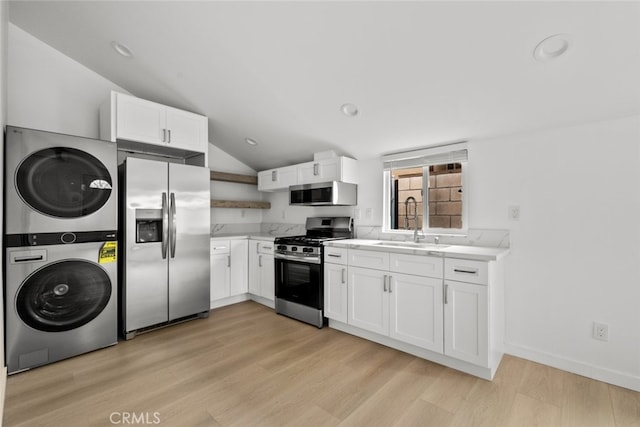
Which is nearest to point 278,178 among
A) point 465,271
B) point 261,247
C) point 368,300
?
point 261,247

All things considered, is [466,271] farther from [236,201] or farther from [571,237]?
[236,201]

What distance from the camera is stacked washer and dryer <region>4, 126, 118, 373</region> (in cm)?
229

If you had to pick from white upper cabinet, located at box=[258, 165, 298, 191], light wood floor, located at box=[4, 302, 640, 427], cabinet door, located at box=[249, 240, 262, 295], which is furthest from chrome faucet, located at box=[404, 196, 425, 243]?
cabinet door, located at box=[249, 240, 262, 295]

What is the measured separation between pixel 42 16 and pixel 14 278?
88.5 inches

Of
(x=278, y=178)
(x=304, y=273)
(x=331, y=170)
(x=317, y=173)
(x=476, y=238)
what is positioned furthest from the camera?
(x=278, y=178)

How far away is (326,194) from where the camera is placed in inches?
137

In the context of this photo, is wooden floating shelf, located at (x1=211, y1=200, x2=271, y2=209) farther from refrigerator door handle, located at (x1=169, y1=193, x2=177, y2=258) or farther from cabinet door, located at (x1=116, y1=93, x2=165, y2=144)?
cabinet door, located at (x1=116, y1=93, x2=165, y2=144)

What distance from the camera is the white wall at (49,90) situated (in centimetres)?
287

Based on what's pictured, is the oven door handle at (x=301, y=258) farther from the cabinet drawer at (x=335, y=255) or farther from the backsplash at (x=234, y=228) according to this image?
the backsplash at (x=234, y=228)

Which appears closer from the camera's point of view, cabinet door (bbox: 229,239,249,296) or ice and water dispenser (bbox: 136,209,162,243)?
ice and water dispenser (bbox: 136,209,162,243)

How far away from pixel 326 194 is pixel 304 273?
932mm

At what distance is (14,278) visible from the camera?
2.29m

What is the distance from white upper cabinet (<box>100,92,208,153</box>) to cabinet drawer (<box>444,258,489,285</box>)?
2926mm

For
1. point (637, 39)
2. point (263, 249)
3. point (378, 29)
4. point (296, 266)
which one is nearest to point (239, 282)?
point (263, 249)
